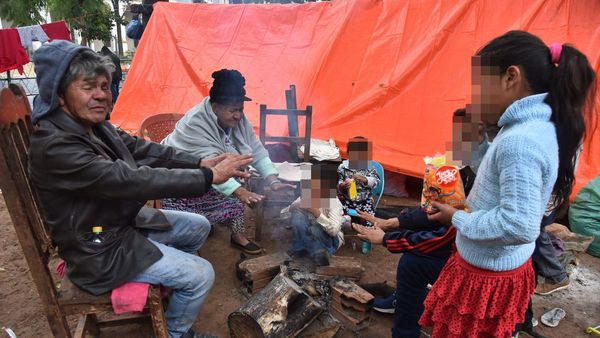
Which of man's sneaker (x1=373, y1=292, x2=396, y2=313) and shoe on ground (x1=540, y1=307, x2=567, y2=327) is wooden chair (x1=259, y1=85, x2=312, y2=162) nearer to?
man's sneaker (x1=373, y1=292, x2=396, y2=313)

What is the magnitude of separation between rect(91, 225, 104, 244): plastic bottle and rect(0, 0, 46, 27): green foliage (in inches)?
798

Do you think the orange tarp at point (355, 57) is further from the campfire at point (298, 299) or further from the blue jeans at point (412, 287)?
the blue jeans at point (412, 287)

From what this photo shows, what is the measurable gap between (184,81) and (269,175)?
3788 millimetres

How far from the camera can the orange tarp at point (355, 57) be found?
5.29 meters

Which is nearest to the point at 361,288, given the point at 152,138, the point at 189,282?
the point at 189,282

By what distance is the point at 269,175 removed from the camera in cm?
414

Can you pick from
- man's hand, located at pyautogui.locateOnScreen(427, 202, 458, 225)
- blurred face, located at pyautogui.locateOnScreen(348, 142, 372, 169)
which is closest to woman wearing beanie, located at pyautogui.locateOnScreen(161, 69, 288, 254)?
blurred face, located at pyautogui.locateOnScreen(348, 142, 372, 169)

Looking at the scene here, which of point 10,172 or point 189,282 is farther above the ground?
point 10,172

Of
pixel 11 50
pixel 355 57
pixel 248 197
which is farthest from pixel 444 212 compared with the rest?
pixel 11 50

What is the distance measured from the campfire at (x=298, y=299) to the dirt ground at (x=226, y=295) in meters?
0.18

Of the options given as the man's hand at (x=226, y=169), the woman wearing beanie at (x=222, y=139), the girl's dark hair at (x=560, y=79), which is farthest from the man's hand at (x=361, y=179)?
the girl's dark hair at (x=560, y=79)

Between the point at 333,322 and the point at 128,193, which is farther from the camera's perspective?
the point at 333,322

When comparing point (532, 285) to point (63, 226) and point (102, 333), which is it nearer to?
point (63, 226)

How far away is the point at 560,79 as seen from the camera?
1.53 meters
